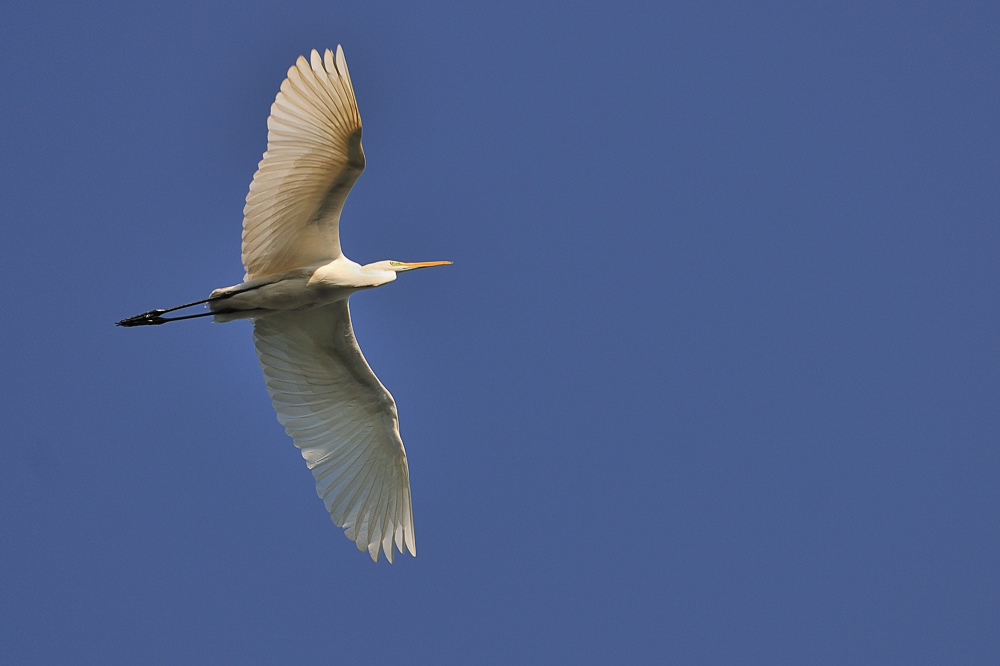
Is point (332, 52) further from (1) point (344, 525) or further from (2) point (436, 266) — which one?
(1) point (344, 525)

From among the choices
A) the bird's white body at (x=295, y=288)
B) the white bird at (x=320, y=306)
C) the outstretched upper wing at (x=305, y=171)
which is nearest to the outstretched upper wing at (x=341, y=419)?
the white bird at (x=320, y=306)

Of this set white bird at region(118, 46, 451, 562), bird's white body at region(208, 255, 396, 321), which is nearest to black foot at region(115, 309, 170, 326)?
white bird at region(118, 46, 451, 562)

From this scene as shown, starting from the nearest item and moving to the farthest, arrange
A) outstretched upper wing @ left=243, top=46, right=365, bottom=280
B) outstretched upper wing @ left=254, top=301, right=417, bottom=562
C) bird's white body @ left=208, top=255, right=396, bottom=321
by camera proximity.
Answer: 1. outstretched upper wing @ left=243, top=46, right=365, bottom=280
2. bird's white body @ left=208, top=255, right=396, bottom=321
3. outstretched upper wing @ left=254, top=301, right=417, bottom=562

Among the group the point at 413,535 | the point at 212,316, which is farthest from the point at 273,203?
the point at 413,535

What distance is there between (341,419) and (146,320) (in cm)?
191

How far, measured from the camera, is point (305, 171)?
7.89 metres

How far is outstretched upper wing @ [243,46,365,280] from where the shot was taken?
7539 mm

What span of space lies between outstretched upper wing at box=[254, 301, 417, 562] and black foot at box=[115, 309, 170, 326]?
2.66ft

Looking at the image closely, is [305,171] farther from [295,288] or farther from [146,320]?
[146,320]

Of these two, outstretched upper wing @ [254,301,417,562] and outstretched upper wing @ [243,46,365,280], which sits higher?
outstretched upper wing @ [243,46,365,280]

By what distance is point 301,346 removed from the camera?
9156mm

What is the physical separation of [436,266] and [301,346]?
1.41 metres

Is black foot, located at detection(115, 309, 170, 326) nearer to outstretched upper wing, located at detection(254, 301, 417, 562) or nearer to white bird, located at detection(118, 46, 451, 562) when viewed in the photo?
white bird, located at detection(118, 46, 451, 562)

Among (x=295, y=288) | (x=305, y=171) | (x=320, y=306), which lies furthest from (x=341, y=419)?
(x=305, y=171)
